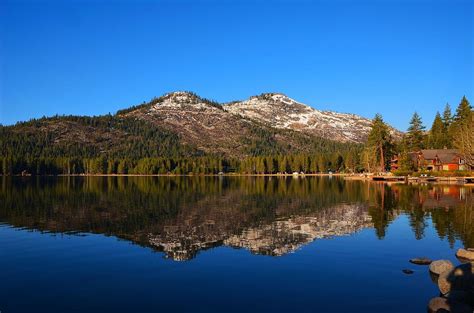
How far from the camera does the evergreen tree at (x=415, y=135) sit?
499 feet

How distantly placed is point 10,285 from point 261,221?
28.2 metres

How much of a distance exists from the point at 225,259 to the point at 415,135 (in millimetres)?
142884

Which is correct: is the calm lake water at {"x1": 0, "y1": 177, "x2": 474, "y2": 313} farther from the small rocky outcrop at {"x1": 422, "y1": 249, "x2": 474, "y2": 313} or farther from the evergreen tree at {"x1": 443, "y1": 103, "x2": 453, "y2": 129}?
the evergreen tree at {"x1": 443, "y1": 103, "x2": 453, "y2": 129}

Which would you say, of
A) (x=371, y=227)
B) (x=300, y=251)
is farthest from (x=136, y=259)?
(x=371, y=227)

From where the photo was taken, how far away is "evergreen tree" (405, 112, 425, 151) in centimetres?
15212

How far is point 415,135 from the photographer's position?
15488 cm

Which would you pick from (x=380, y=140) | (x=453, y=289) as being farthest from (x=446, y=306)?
(x=380, y=140)

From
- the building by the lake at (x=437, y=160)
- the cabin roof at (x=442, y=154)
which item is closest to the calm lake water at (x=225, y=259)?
the building by the lake at (x=437, y=160)

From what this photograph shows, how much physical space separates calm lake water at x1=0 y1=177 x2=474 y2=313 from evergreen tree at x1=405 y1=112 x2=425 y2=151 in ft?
340

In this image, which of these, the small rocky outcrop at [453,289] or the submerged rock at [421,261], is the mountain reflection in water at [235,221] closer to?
the submerged rock at [421,261]

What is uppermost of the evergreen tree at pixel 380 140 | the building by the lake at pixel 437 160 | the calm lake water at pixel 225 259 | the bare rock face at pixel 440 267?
the evergreen tree at pixel 380 140

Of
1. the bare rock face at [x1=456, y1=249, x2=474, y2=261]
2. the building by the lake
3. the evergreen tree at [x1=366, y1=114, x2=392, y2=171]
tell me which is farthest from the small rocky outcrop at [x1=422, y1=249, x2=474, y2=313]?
the evergreen tree at [x1=366, y1=114, x2=392, y2=171]

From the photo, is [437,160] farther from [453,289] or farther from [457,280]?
[453,289]

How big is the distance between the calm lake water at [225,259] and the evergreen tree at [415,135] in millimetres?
103660
